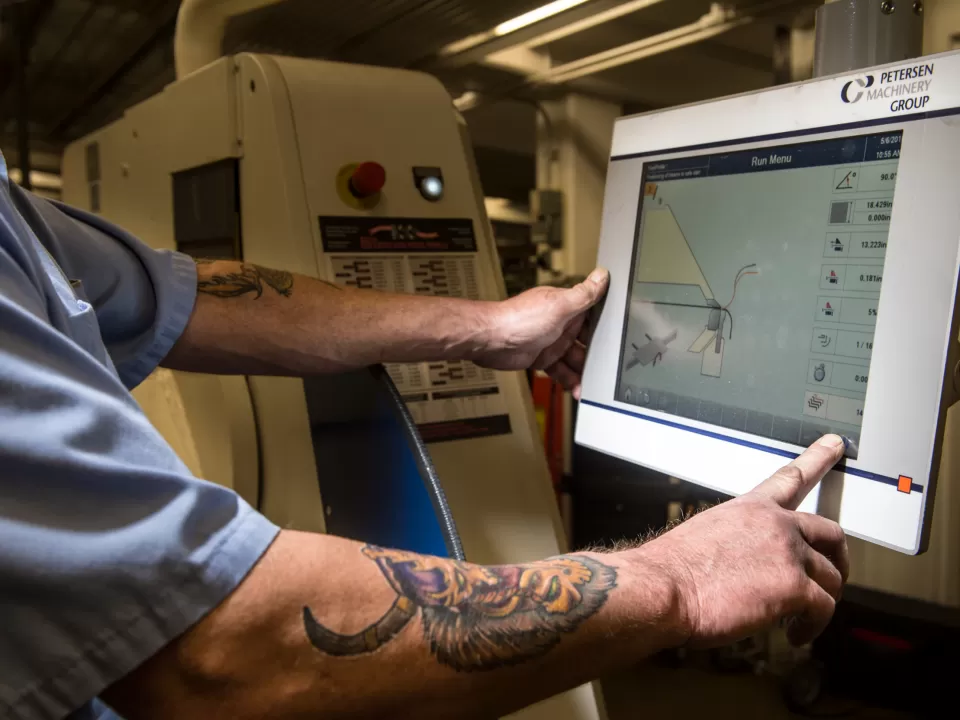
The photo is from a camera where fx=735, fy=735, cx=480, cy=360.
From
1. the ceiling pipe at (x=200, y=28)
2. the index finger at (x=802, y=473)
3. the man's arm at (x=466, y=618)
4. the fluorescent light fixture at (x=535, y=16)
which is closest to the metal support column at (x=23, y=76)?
the ceiling pipe at (x=200, y=28)

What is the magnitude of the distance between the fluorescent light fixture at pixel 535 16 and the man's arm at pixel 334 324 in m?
0.69

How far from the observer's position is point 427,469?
0.85 metres

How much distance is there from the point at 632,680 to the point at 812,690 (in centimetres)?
44

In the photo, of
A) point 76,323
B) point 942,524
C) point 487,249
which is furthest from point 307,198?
point 942,524

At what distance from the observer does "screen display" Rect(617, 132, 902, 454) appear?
63cm

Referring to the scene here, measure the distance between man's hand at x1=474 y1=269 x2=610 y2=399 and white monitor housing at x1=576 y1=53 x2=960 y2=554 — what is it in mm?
40

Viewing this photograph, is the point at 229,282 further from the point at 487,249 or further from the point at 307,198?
the point at 487,249

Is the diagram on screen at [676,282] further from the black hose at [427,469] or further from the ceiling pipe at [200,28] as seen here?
the ceiling pipe at [200,28]

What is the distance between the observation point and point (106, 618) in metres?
0.42

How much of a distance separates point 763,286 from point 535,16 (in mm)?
958

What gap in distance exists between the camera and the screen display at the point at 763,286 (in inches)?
24.6

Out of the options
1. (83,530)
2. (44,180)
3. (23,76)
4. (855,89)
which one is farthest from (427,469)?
(44,180)

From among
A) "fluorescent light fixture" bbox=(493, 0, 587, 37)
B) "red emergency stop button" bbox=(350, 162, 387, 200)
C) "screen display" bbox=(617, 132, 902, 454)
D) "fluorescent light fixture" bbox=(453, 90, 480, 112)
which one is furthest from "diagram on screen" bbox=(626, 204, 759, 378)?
"fluorescent light fixture" bbox=(453, 90, 480, 112)

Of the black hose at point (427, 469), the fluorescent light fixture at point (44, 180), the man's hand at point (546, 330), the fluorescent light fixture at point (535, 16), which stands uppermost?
the fluorescent light fixture at point (535, 16)
